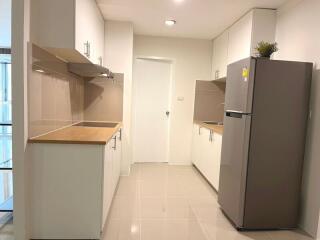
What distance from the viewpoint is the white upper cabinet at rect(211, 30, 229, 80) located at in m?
3.61

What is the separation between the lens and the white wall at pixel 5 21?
117 inches

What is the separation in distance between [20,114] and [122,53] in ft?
7.01

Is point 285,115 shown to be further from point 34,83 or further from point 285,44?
point 34,83

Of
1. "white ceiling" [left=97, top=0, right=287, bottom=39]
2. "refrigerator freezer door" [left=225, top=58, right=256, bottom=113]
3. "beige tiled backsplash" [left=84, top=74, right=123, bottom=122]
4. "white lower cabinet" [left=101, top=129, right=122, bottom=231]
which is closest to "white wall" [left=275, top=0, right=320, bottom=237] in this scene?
"white ceiling" [left=97, top=0, right=287, bottom=39]

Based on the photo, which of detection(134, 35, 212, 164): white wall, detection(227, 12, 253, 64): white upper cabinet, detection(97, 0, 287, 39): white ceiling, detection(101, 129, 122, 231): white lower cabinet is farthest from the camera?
detection(134, 35, 212, 164): white wall

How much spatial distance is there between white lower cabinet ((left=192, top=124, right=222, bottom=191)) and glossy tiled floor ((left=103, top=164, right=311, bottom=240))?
194mm

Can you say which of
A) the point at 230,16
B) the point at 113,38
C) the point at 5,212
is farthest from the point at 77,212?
the point at 230,16

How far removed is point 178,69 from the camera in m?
4.35

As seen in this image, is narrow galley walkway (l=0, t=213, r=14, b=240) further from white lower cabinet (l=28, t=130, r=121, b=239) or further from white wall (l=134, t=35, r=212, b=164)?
white wall (l=134, t=35, r=212, b=164)

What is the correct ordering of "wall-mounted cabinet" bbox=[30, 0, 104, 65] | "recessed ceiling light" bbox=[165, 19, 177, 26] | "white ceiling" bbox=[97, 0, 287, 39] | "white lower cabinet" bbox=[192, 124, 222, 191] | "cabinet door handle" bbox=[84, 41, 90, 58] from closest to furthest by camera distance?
"wall-mounted cabinet" bbox=[30, 0, 104, 65] < "cabinet door handle" bbox=[84, 41, 90, 58] < "white ceiling" bbox=[97, 0, 287, 39] < "white lower cabinet" bbox=[192, 124, 222, 191] < "recessed ceiling light" bbox=[165, 19, 177, 26]

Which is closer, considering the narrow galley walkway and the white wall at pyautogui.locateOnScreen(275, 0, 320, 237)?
the narrow galley walkway

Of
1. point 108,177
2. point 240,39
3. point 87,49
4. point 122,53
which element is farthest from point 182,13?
point 108,177

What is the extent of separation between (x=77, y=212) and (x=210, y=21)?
9.53ft

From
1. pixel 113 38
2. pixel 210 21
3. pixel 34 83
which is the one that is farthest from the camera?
pixel 113 38
